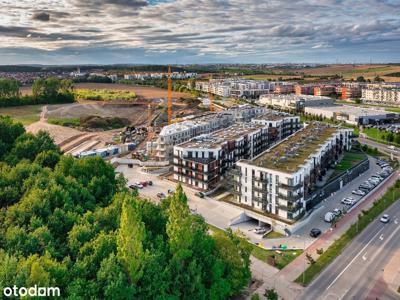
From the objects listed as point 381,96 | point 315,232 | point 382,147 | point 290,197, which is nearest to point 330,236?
point 315,232

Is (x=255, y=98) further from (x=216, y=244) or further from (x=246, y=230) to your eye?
(x=216, y=244)

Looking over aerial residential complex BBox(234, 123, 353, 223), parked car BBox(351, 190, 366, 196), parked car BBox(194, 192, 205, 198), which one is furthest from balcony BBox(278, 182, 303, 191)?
parked car BBox(351, 190, 366, 196)

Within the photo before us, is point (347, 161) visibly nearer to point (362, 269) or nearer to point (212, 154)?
point (212, 154)

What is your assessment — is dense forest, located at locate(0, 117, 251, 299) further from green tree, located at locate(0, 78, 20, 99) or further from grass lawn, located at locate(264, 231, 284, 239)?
green tree, located at locate(0, 78, 20, 99)

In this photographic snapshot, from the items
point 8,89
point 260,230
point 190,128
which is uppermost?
point 8,89

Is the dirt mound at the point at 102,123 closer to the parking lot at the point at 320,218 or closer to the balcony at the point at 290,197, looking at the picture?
the parking lot at the point at 320,218

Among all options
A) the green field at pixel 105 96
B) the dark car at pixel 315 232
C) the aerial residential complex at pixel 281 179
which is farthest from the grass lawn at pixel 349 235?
the green field at pixel 105 96

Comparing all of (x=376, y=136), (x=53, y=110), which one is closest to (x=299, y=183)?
(x=376, y=136)
